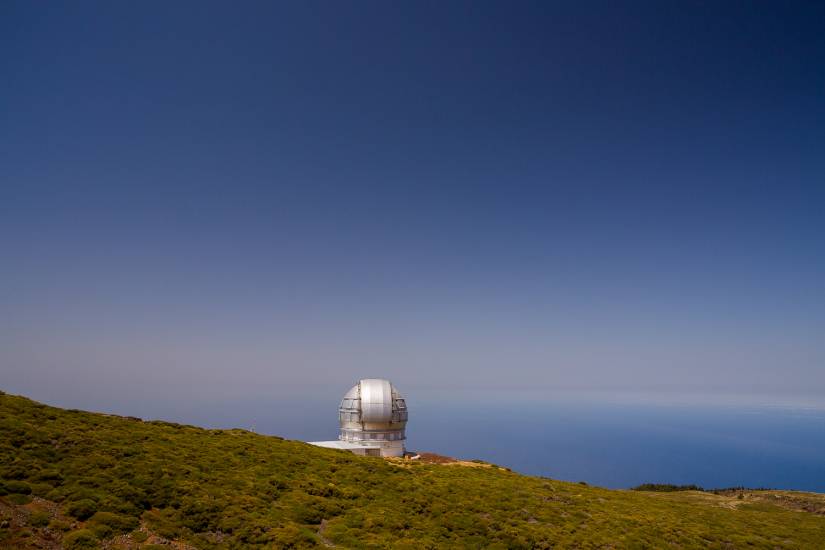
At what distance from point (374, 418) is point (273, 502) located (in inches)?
870

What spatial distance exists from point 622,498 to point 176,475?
31645mm

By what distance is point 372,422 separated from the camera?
4228 centimetres

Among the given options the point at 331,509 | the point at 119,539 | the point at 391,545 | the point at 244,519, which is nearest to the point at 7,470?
the point at 119,539

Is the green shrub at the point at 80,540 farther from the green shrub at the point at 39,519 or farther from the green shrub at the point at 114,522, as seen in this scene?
the green shrub at the point at 39,519

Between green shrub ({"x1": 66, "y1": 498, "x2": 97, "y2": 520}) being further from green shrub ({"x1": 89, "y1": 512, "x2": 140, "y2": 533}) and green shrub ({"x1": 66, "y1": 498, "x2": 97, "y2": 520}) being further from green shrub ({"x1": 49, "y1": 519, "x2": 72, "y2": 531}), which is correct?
green shrub ({"x1": 49, "y1": 519, "x2": 72, "y2": 531})

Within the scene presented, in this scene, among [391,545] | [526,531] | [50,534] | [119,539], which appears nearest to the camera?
[50,534]

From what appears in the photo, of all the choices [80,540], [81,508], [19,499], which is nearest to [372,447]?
[81,508]

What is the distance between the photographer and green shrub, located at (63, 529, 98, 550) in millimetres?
12984

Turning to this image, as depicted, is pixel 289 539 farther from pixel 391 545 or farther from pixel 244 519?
pixel 391 545

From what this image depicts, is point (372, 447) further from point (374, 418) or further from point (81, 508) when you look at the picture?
point (81, 508)

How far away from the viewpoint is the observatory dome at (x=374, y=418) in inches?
1663

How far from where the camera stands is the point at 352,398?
43.6 metres

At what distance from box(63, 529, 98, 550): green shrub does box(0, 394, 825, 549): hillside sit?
0.05 m

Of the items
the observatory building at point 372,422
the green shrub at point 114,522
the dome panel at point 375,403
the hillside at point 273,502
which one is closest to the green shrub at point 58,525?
the hillside at point 273,502
